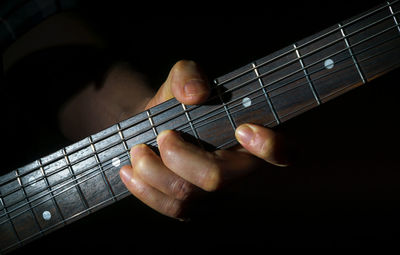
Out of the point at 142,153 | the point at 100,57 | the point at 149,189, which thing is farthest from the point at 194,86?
the point at 100,57

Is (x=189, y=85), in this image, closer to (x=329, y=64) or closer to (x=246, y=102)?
(x=246, y=102)

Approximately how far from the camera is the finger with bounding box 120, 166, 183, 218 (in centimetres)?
61

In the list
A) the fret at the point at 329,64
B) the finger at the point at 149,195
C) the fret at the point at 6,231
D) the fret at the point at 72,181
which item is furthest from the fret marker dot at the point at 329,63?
the fret at the point at 6,231

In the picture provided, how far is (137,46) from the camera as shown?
4.46 ft

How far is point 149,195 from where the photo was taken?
26.1 inches

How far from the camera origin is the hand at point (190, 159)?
0.55m

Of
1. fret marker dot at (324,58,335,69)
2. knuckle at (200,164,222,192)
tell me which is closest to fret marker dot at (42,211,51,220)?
knuckle at (200,164,222,192)

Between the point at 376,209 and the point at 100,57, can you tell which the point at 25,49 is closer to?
the point at 100,57

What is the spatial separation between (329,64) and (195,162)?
39 cm

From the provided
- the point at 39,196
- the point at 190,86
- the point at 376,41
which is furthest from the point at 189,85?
the point at 39,196

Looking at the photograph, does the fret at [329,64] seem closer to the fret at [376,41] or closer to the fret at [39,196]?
the fret at [376,41]

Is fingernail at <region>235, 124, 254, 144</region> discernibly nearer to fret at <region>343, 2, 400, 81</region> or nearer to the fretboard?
the fretboard

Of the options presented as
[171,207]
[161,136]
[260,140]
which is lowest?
[171,207]

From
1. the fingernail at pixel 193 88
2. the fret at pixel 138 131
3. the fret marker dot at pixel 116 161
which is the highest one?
the fingernail at pixel 193 88
